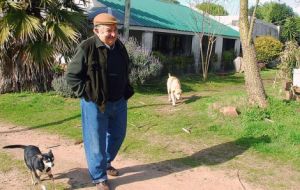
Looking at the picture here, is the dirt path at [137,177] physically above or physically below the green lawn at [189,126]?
below

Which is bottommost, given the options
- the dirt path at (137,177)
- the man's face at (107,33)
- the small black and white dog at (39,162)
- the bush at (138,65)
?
the dirt path at (137,177)

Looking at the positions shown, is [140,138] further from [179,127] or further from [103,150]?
[103,150]

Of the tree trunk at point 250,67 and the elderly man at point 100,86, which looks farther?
the tree trunk at point 250,67

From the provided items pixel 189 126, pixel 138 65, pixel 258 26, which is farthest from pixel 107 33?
pixel 258 26

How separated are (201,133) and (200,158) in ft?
4.66

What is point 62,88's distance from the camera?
1270cm

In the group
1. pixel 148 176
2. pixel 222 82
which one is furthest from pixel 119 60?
pixel 222 82

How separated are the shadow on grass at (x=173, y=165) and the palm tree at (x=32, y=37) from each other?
20.7ft

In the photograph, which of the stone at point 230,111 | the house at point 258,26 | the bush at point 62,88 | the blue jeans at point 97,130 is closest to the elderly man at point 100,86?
the blue jeans at point 97,130

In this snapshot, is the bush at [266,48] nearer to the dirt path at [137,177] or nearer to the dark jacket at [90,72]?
the dirt path at [137,177]

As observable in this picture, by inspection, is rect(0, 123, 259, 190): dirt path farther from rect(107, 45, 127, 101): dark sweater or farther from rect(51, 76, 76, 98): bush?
rect(51, 76, 76, 98): bush

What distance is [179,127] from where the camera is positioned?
883cm

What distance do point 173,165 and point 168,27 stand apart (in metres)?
14.9

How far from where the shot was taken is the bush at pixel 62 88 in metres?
12.6
